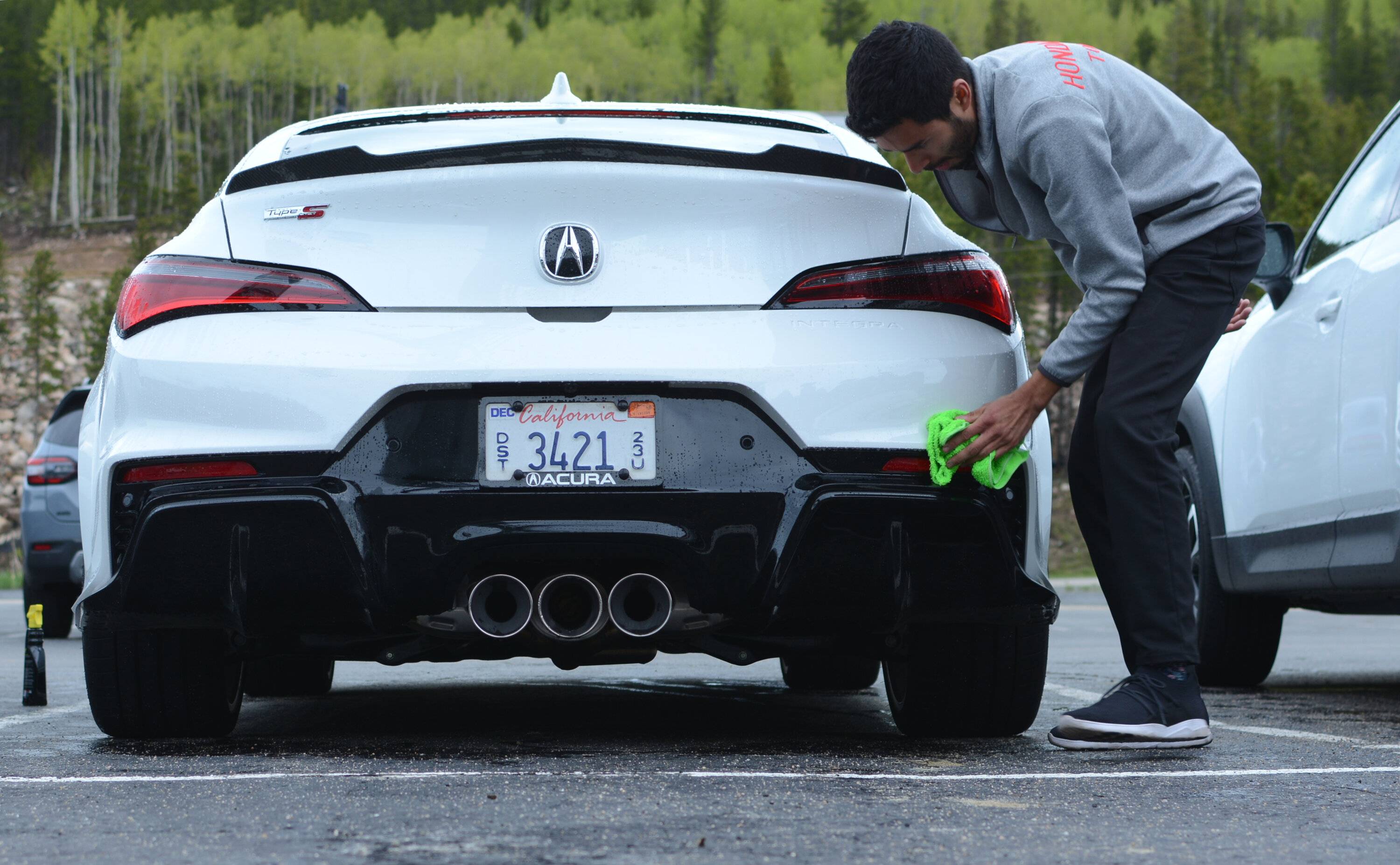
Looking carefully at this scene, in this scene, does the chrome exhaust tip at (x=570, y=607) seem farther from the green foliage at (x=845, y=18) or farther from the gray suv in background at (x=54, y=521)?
the green foliage at (x=845, y=18)

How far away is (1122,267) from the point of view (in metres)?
3.68

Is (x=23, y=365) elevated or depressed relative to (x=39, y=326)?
depressed

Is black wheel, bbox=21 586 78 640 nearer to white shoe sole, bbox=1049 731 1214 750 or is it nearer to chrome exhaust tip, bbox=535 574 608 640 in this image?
chrome exhaust tip, bbox=535 574 608 640

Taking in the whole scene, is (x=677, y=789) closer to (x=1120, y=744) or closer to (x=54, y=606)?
(x=1120, y=744)

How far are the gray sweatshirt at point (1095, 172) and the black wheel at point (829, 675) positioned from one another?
6.67 feet

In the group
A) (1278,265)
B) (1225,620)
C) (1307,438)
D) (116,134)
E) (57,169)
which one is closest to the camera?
(1307,438)

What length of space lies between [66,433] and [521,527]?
8229mm

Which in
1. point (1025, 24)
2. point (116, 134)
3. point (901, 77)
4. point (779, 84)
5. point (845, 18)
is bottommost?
point (901, 77)

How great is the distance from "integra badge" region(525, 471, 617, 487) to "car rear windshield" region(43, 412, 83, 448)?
8069 mm

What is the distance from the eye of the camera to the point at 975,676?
12.5ft

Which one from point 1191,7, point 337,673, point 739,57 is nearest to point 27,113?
point 739,57

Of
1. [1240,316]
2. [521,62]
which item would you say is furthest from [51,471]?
[521,62]

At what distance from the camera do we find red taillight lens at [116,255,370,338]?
338 cm

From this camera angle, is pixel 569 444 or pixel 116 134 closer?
pixel 569 444
